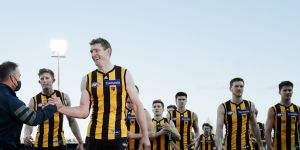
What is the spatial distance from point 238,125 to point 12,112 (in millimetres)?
5073

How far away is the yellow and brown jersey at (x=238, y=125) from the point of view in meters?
9.07

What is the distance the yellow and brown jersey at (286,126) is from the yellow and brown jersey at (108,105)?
496cm

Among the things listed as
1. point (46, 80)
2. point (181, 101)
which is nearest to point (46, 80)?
point (46, 80)

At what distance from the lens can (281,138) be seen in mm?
9766

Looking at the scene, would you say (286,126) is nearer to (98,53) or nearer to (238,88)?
(238,88)

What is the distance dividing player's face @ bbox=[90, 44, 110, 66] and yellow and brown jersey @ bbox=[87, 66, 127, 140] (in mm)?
221

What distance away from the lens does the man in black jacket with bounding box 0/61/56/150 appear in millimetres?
5542

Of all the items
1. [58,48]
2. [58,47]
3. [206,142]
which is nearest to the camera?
[206,142]

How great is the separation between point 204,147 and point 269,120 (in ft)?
27.7

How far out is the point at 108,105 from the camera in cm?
586

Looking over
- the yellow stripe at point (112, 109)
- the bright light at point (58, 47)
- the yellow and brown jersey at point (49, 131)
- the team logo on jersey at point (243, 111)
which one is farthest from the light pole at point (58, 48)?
the yellow stripe at point (112, 109)

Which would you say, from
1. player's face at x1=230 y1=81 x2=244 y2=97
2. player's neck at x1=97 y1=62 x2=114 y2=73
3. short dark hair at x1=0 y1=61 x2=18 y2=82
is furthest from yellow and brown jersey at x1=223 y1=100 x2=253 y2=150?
short dark hair at x1=0 y1=61 x2=18 y2=82

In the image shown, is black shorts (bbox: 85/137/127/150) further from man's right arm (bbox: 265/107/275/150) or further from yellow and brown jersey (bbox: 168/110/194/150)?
yellow and brown jersey (bbox: 168/110/194/150)

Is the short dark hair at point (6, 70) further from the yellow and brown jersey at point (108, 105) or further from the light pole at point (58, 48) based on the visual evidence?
the light pole at point (58, 48)
